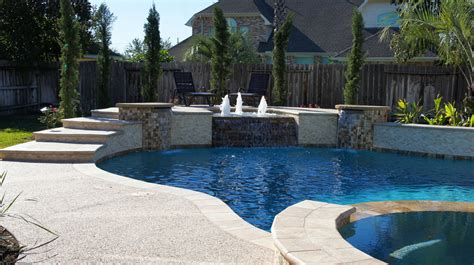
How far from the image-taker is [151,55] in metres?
16.5

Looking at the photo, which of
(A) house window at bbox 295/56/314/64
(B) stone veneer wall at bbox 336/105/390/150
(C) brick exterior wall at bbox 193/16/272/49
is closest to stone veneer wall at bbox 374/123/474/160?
(B) stone veneer wall at bbox 336/105/390/150

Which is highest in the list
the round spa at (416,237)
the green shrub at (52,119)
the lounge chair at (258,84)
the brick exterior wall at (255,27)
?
the brick exterior wall at (255,27)

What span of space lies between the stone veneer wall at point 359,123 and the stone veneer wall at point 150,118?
4672mm

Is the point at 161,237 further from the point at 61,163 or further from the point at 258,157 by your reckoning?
the point at 258,157

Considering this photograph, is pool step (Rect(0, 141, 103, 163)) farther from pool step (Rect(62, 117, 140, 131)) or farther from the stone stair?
pool step (Rect(62, 117, 140, 131))

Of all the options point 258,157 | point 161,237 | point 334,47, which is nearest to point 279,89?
point 258,157

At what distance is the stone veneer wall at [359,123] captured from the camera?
12781mm

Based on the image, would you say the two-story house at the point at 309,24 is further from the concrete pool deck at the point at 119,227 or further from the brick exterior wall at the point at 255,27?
the concrete pool deck at the point at 119,227

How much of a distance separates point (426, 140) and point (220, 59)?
28.0 ft

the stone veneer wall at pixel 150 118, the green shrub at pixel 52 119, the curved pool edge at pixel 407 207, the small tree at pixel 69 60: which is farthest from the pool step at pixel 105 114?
the curved pool edge at pixel 407 207

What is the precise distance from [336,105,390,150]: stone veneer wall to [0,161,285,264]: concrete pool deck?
7.64m

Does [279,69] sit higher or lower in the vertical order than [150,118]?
higher

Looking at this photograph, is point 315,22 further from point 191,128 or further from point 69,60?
point 69,60

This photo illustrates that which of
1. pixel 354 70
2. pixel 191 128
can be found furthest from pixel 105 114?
pixel 354 70
